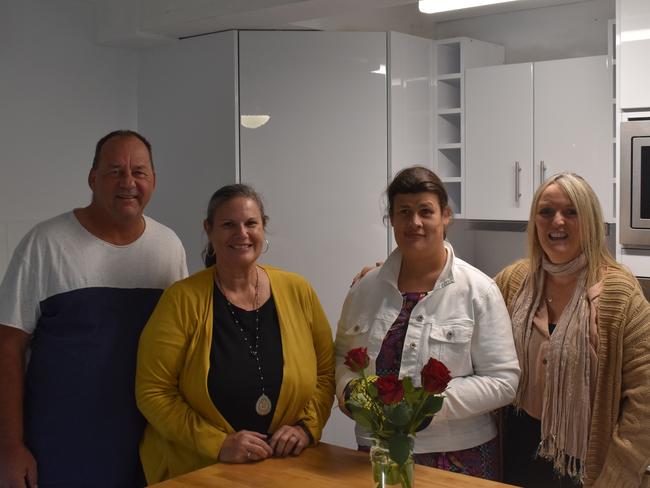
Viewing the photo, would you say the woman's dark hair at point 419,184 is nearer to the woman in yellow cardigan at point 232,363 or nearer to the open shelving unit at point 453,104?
the woman in yellow cardigan at point 232,363

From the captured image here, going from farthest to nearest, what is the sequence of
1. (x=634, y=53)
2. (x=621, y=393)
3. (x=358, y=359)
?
1. (x=634, y=53)
2. (x=621, y=393)
3. (x=358, y=359)

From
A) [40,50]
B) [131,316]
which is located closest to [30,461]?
[131,316]

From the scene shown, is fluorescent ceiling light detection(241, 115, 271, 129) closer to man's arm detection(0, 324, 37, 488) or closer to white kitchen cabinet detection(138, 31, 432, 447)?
white kitchen cabinet detection(138, 31, 432, 447)

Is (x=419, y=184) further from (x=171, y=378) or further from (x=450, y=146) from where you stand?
(x=450, y=146)

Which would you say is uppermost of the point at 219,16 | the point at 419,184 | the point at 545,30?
the point at 545,30

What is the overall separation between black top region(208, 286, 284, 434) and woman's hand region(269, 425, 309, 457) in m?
0.05

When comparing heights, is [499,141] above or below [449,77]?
below

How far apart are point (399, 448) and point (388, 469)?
2.7 inches

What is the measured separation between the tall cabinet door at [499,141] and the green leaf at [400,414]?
221 centimetres

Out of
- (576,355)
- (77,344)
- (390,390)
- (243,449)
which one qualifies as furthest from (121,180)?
(576,355)

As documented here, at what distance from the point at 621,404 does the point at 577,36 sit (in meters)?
2.31

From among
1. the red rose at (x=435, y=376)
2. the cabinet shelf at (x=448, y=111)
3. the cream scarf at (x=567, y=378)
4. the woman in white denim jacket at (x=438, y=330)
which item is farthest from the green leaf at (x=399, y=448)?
the cabinet shelf at (x=448, y=111)

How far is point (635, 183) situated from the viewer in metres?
2.98

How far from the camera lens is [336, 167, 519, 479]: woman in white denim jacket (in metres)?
2.18
